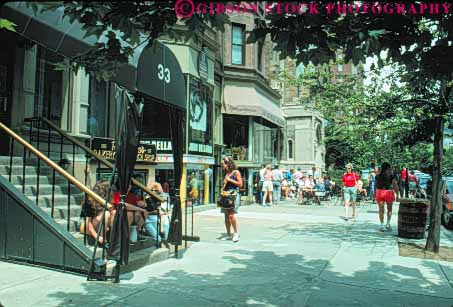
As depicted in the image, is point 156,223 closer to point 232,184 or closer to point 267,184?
point 232,184

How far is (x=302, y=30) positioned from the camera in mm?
3635

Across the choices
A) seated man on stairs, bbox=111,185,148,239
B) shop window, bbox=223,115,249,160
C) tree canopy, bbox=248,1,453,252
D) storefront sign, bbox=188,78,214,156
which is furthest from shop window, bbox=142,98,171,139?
tree canopy, bbox=248,1,453,252

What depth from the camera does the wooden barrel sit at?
9584 mm

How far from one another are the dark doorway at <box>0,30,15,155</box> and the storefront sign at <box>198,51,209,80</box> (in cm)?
807

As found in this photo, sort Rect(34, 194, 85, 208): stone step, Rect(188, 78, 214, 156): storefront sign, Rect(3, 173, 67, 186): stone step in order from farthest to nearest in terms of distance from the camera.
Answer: Rect(188, 78, 214, 156): storefront sign, Rect(3, 173, 67, 186): stone step, Rect(34, 194, 85, 208): stone step

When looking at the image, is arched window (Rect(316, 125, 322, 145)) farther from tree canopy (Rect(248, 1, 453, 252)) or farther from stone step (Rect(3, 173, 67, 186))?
tree canopy (Rect(248, 1, 453, 252))

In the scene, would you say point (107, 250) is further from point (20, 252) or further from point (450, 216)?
A: point (450, 216)

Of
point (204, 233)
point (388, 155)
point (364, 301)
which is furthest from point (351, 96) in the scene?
point (388, 155)

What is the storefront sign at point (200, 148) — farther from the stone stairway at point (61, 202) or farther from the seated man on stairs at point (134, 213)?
the seated man on stairs at point (134, 213)

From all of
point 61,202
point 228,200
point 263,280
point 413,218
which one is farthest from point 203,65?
point 263,280

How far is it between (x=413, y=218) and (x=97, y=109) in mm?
8169

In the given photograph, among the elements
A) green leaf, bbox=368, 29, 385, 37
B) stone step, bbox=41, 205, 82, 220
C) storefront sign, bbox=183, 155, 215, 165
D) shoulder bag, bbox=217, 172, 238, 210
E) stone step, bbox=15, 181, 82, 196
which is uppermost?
green leaf, bbox=368, 29, 385, 37

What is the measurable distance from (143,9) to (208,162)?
1358 centimetres

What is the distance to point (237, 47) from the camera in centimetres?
2100
